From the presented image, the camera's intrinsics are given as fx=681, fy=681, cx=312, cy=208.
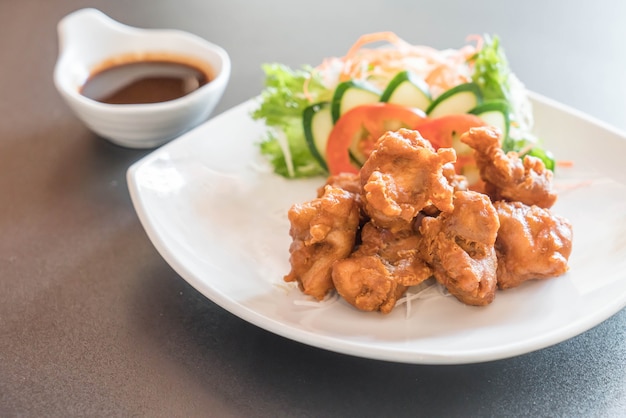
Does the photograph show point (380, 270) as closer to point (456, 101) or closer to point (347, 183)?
point (347, 183)

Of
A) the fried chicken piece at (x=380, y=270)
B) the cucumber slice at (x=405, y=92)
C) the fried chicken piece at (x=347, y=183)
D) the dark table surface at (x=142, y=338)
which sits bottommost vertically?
the dark table surface at (x=142, y=338)

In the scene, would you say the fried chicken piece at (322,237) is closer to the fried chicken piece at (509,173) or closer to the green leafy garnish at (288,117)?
the fried chicken piece at (509,173)

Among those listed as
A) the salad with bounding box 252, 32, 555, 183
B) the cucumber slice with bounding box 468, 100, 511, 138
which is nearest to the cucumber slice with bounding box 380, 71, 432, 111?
the salad with bounding box 252, 32, 555, 183

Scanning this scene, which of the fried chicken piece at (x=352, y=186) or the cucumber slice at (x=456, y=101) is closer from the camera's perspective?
the fried chicken piece at (x=352, y=186)

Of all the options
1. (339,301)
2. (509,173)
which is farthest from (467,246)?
(339,301)

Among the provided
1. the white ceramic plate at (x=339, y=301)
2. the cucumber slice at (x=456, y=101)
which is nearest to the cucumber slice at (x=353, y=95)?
the cucumber slice at (x=456, y=101)

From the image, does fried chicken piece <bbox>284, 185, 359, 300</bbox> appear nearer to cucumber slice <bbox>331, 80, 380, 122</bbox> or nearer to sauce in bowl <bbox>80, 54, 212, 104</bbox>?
cucumber slice <bbox>331, 80, 380, 122</bbox>

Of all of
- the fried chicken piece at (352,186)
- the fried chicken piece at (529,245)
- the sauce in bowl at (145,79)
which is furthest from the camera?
the sauce in bowl at (145,79)
